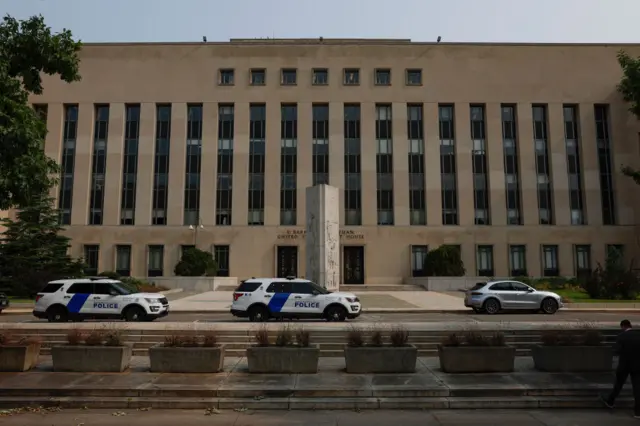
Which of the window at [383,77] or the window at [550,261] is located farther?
the window at [383,77]

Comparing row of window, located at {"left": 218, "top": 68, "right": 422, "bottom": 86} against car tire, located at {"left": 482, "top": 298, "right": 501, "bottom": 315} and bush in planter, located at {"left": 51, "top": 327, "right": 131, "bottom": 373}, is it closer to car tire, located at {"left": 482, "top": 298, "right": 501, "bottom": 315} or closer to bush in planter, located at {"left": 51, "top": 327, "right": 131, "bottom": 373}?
car tire, located at {"left": 482, "top": 298, "right": 501, "bottom": 315}

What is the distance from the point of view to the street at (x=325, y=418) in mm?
8375

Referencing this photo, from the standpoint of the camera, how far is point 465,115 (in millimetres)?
47688

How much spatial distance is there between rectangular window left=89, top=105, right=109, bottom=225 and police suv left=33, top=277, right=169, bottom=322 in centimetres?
2967

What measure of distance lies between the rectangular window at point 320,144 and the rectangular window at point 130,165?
16696 mm

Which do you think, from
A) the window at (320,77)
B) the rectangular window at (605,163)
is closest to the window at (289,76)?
the window at (320,77)

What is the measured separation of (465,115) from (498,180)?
22.4ft

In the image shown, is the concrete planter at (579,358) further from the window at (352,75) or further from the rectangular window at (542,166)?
the window at (352,75)

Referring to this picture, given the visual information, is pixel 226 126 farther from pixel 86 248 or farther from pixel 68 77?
pixel 68 77

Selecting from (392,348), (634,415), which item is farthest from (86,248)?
(634,415)

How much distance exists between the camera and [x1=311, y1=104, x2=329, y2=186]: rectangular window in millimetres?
47281

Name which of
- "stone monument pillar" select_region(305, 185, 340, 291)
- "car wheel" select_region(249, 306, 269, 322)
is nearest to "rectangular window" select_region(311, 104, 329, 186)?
"stone monument pillar" select_region(305, 185, 340, 291)

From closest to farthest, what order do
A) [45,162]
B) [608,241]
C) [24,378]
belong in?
[24,378]
[45,162]
[608,241]

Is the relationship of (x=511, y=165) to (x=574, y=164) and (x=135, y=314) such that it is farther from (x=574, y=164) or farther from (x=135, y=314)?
(x=135, y=314)
